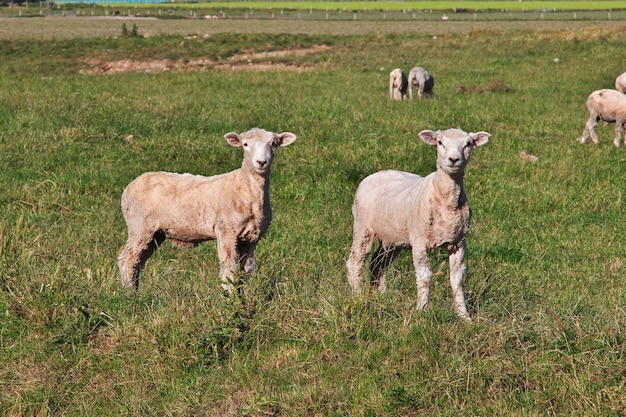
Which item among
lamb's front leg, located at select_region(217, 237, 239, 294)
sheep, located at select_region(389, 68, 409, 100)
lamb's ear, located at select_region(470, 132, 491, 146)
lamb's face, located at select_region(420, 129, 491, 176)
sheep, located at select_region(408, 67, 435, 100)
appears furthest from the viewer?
sheep, located at select_region(408, 67, 435, 100)

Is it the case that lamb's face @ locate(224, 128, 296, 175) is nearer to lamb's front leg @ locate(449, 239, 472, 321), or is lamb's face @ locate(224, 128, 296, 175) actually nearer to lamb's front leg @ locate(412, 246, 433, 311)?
lamb's front leg @ locate(412, 246, 433, 311)

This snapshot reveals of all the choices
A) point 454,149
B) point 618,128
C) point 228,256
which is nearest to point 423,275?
point 454,149

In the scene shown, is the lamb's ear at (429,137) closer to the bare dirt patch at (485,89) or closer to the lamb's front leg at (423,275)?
the lamb's front leg at (423,275)

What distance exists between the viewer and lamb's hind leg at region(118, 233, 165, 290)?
795 cm

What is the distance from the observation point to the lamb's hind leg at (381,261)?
7.99 metres

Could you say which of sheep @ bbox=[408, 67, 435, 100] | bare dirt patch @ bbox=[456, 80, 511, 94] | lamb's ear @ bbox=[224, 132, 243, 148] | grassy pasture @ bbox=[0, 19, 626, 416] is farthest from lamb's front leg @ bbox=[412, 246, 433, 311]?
bare dirt patch @ bbox=[456, 80, 511, 94]

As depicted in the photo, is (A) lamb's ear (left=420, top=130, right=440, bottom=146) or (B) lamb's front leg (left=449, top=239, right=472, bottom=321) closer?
(B) lamb's front leg (left=449, top=239, right=472, bottom=321)

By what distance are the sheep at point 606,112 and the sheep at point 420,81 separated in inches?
279

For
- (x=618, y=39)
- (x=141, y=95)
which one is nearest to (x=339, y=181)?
(x=141, y=95)

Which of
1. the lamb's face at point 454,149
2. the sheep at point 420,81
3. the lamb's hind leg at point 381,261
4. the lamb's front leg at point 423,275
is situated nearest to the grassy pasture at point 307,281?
the lamb's front leg at point 423,275

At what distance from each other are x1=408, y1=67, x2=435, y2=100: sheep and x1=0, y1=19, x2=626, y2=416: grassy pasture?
2515mm

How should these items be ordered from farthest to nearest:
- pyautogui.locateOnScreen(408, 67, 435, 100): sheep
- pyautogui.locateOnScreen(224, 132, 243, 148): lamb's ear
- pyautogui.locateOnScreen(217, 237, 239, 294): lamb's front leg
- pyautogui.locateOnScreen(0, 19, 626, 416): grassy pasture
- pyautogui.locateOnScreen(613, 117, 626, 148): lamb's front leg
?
pyautogui.locateOnScreen(408, 67, 435, 100): sheep
pyautogui.locateOnScreen(613, 117, 626, 148): lamb's front leg
pyautogui.locateOnScreen(224, 132, 243, 148): lamb's ear
pyautogui.locateOnScreen(217, 237, 239, 294): lamb's front leg
pyautogui.locateOnScreen(0, 19, 626, 416): grassy pasture

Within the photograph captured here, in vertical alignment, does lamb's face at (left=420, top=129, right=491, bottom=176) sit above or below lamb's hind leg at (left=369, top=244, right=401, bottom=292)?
above

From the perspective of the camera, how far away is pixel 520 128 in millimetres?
17922
